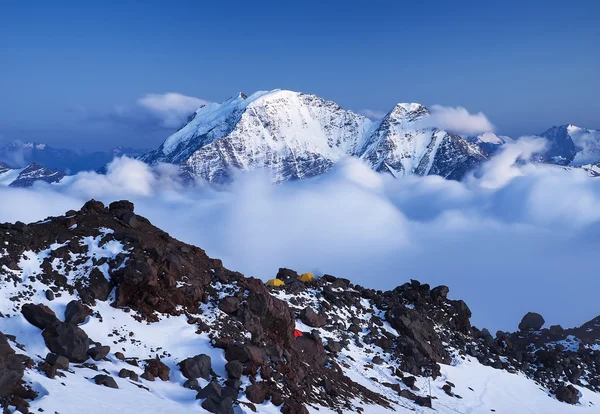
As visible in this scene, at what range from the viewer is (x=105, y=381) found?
2300cm

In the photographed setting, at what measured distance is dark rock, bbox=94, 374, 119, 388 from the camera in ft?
75.3

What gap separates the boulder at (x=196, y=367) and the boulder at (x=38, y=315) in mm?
6716

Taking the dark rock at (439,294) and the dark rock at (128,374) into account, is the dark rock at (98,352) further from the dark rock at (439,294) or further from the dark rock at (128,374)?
the dark rock at (439,294)

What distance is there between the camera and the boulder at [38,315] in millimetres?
26984

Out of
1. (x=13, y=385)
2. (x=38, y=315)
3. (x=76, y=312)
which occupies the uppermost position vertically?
(x=76, y=312)

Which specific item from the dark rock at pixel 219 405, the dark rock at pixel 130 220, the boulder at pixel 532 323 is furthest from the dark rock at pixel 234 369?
the boulder at pixel 532 323

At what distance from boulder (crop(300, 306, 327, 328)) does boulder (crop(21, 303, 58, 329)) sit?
21779mm

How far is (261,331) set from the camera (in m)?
33.5

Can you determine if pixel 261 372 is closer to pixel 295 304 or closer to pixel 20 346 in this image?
pixel 20 346

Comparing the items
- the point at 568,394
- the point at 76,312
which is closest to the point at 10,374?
the point at 76,312

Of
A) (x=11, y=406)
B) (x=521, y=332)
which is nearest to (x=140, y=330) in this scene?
(x=11, y=406)

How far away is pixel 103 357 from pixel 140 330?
3.73 meters

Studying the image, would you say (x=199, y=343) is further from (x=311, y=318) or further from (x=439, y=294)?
(x=439, y=294)

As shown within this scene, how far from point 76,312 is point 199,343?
22.1ft
